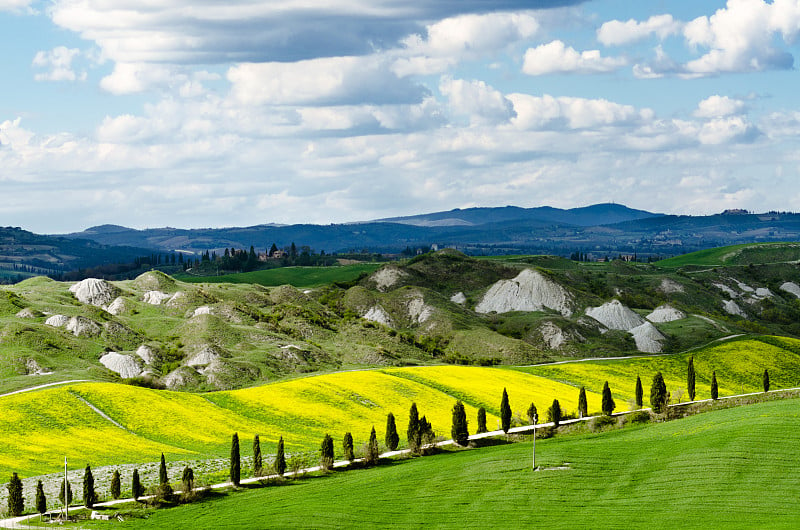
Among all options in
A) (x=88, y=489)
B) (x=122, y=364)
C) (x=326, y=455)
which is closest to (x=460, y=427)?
(x=326, y=455)

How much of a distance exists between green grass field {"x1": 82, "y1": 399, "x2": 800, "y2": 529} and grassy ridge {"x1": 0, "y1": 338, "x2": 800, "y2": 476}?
16.6 metres

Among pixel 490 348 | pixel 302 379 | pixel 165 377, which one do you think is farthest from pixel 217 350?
pixel 490 348

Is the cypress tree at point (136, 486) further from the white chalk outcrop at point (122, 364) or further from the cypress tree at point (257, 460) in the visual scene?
the white chalk outcrop at point (122, 364)

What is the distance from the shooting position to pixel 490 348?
184 m

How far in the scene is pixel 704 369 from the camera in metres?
161

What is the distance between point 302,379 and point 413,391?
14.8 meters

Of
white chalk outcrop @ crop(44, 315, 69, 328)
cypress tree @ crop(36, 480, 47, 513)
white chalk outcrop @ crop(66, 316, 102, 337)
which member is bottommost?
cypress tree @ crop(36, 480, 47, 513)

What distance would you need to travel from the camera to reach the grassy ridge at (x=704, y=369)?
149125 millimetres

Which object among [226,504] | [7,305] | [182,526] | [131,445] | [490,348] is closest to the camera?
[182,526]

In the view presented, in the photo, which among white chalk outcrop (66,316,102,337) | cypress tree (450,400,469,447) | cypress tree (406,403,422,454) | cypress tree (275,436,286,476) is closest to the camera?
cypress tree (275,436,286,476)

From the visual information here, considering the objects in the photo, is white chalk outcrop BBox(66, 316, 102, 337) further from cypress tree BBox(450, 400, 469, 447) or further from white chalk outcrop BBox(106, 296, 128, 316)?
cypress tree BBox(450, 400, 469, 447)

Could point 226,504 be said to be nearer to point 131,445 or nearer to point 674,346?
point 131,445

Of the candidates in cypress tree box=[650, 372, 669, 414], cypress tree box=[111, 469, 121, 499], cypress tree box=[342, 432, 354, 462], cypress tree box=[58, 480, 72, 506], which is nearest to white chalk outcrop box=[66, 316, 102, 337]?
cypress tree box=[342, 432, 354, 462]

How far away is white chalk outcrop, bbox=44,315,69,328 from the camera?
166 meters
